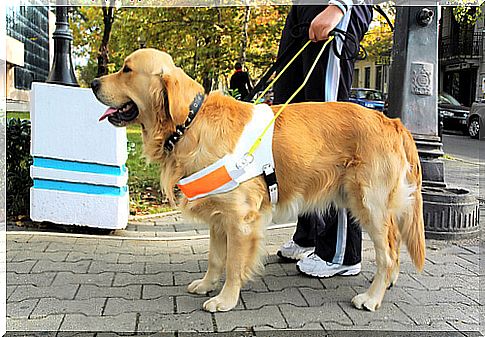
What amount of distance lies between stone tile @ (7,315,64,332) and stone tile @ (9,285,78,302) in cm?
32

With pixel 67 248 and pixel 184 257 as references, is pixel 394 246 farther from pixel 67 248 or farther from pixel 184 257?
pixel 67 248

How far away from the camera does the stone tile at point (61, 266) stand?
12.8 feet

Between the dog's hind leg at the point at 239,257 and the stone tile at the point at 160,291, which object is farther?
the stone tile at the point at 160,291

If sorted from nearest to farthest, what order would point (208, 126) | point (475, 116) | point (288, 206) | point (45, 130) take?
point (208, 126), point (288, 206), point (45, 130), point (475, 116)

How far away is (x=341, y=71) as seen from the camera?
3.77 metres

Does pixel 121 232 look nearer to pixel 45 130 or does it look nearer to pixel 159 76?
pixel 45 130

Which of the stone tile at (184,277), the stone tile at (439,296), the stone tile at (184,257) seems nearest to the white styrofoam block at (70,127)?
the stone tile at (184,257)

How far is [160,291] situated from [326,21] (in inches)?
84.8

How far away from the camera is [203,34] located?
Answer: 11711mm

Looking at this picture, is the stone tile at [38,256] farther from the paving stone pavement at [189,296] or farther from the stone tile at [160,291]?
the stone tile at [160,291]

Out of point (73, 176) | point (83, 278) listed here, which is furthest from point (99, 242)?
point (83, 278)

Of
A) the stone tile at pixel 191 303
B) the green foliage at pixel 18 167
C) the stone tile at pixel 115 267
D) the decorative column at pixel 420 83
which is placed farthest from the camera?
the decorative column at pixel 420 83

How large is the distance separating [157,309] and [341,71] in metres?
2.08

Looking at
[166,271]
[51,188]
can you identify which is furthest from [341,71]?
[51,188]
